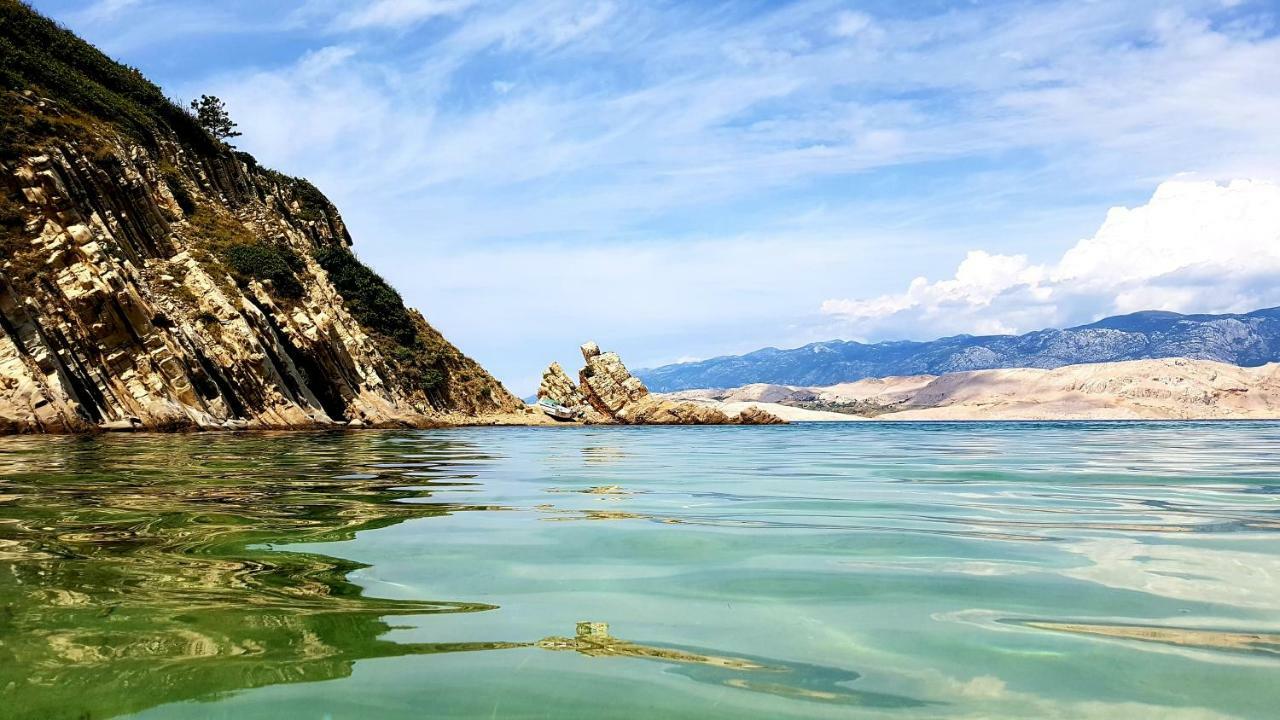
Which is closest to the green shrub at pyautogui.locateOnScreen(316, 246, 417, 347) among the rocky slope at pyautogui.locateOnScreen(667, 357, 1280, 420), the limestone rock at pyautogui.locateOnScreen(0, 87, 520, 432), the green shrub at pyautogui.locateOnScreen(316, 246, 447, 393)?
the green shrub at pyautogui.locateOnScreen(316, 246, 447, 393)

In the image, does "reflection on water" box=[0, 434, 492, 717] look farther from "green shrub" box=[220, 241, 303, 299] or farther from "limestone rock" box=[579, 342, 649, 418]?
"limestone rock" box=[579, 342, 649, 418]

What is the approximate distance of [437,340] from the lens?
66.6m

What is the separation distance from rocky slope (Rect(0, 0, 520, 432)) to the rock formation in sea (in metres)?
18.0

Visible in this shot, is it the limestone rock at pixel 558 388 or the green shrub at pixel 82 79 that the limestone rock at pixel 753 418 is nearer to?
the limestone rock at pixel 558 388

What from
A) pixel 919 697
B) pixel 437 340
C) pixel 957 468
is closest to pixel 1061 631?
Answer: pixel 919 697

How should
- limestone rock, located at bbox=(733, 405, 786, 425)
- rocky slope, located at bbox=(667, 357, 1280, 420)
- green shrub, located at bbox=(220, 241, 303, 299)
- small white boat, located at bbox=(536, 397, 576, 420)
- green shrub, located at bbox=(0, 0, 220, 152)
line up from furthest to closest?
1. rocky slope, located at bbox=(667, 357, 1280, 420)
2. limestone rock, located at bbox=(733, 405, 786, 425)
3. small white boat, located at bbox=(536, 397, 576, 420)
4. green shrub, located at bbox=(220, 241, 303, 299)
5. green shrub, located at bbox=(0, 0, 220, 152)

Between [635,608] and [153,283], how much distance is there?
3973cm

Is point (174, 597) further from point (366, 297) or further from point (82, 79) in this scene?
point (366, 297)

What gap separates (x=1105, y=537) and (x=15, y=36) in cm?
5123

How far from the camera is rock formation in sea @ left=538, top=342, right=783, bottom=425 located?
72750mm

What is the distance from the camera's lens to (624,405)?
75.1 metres

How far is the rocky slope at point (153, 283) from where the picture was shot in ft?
96.3

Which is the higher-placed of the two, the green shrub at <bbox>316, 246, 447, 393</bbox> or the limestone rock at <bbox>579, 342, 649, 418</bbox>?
the green shrub at <bbox>316, 246, 447, 393</bbox>

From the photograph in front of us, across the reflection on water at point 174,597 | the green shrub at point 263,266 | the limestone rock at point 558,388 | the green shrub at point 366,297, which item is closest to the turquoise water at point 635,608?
the reflection on water at point 174,597
